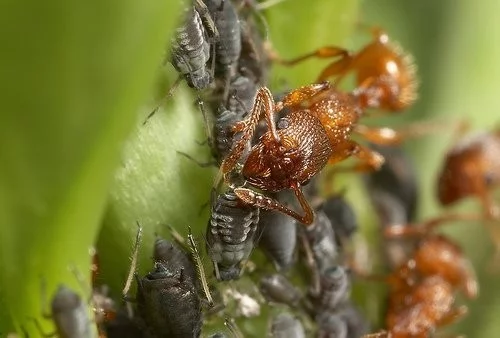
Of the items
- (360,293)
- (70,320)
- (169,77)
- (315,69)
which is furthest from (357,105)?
(70,320)

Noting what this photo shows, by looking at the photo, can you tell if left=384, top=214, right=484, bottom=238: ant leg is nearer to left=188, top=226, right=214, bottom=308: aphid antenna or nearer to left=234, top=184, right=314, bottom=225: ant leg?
left=234, top=184, right=314, bottom=225: ant leg

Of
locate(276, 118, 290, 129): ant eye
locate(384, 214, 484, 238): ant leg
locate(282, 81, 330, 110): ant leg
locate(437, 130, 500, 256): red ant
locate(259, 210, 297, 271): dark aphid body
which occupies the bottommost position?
locate(437, 130, 500, 256): red ant

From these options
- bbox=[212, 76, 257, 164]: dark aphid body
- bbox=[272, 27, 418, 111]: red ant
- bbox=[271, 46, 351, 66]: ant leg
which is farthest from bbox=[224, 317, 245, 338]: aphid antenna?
bbox=[272, 27, 418, 111]: red ant

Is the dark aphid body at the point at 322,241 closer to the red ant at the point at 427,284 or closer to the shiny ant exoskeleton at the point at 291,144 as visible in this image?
the shiny ant exoskeleton at the point at 291,144

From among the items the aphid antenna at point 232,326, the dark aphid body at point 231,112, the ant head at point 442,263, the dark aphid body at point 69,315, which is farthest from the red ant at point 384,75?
the dark aphid body at point 69,315

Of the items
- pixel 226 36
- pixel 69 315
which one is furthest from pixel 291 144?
pixel 69 315

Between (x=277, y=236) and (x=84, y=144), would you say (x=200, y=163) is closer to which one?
(x=277, y=236)
